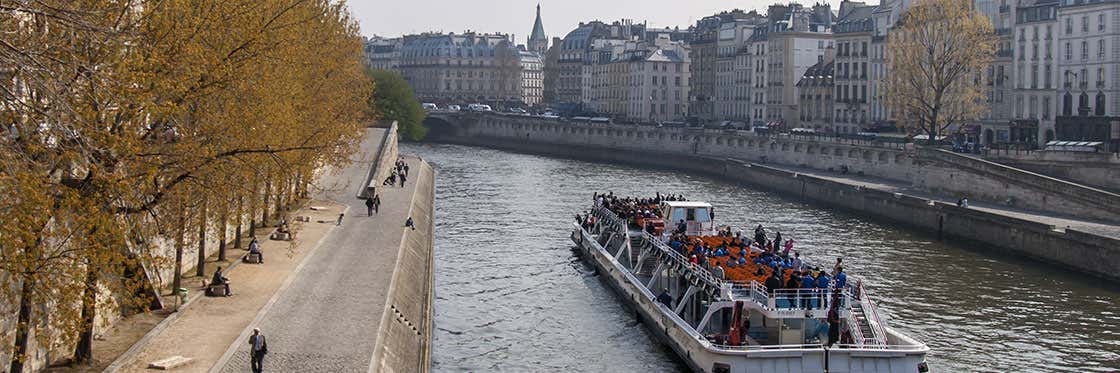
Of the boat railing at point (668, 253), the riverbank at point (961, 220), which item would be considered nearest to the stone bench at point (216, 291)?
the boat railing at point (668, 253)

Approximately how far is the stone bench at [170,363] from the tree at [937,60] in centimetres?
6925

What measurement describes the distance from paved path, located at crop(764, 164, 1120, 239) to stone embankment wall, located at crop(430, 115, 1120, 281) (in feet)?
3.65

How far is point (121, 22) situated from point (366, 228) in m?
32.1

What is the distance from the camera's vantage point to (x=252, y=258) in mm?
44719

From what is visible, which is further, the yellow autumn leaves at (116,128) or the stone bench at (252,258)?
the stone bench at (252,258)

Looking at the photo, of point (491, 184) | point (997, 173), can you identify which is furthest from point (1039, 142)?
point (491, 184)

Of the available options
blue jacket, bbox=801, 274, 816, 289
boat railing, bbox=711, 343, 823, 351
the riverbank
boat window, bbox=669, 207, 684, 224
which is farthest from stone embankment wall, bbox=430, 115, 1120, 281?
boat railing, bbox=711, 343, 823, 351

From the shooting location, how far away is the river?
3966cm

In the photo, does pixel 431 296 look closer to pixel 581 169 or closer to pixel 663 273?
pixel 663 273

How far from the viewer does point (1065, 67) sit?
93500 mm

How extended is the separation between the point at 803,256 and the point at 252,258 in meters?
24.8

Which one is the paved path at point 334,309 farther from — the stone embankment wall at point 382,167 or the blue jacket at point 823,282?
the stone embankment wall at point 382,167

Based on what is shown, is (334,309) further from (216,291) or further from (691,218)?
(691,218)

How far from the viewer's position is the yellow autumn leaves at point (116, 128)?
17359mm
